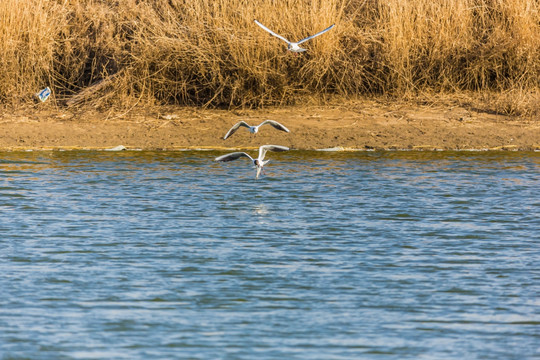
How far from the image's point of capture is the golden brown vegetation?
15.0 meters

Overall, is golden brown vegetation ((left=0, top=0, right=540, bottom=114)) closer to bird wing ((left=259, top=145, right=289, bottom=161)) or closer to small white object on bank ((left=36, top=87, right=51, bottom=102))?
small white object on bank ((left=36, top=87, right=51, bottom=102))

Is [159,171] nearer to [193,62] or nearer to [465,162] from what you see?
[193,62]

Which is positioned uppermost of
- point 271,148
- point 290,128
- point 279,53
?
point 279,53

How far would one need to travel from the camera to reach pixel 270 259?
26.1ft

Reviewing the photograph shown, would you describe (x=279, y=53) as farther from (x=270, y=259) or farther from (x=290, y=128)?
(x=270, y=259)

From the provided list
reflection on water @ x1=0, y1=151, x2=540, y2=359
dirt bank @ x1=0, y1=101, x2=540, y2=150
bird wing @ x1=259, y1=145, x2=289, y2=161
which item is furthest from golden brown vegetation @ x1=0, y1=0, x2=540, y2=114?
bird wing @ x1=259, y1=145, x2=289, y2=161

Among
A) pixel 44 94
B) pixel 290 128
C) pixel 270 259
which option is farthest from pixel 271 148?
pixel 44 94

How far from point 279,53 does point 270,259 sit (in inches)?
Answer: 293

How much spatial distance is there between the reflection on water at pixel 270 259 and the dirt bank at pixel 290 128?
0.92 m

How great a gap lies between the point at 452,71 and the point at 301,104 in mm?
2481

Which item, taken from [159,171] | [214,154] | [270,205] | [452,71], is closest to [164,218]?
[270,205]

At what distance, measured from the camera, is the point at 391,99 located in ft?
50.0

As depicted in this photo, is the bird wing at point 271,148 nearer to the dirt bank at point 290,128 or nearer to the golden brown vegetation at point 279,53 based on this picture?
the dirt bank at point 290,128

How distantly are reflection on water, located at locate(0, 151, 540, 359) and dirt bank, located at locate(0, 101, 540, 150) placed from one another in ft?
3.02
